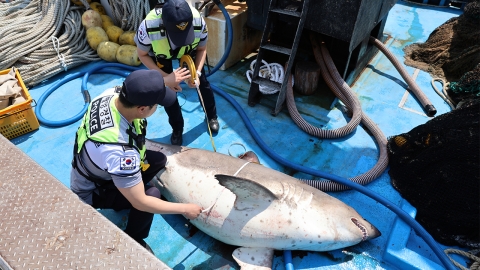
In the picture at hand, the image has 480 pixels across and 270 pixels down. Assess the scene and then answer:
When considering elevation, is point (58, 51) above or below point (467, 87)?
below

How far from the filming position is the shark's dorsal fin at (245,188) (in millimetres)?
2500

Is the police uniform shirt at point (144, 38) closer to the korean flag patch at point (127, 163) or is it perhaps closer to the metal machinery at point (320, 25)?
the metal machinery at point (320, 25)

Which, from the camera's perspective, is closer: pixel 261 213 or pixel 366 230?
pixel 261 213

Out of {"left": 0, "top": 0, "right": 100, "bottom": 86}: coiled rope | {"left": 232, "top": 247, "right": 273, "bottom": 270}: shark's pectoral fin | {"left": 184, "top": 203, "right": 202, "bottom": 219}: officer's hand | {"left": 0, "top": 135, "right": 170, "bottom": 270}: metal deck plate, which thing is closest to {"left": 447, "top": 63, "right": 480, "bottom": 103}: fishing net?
{"left": 232, "top": 247, "right": 273, "bottom": 270}: shark's pectoral fin

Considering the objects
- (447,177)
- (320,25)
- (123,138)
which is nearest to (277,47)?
(320,25)

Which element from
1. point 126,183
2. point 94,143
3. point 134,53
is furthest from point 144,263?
point 134,53

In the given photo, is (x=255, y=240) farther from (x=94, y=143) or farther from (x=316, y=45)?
(x=316, y=45)

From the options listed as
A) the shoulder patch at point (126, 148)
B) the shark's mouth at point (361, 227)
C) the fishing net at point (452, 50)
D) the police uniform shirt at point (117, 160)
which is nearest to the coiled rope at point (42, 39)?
the police uniform shirt at point (117, 160)

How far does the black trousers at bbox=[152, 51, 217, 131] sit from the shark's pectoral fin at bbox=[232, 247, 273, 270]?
5.98 feet

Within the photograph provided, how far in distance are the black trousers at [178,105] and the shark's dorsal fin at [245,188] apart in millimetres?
1588

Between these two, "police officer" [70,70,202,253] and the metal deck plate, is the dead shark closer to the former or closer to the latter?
"police officer" [70,70,202,253]

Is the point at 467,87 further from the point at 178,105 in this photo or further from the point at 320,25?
the point at 178,105

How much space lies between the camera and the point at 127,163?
2188 millimetres

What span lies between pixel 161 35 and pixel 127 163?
179 centimetres
